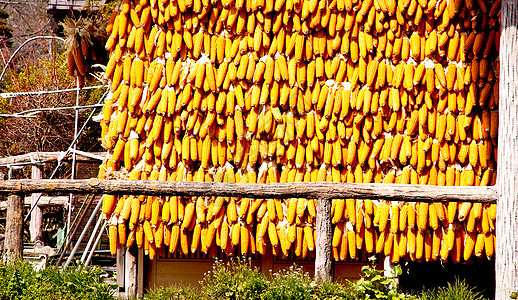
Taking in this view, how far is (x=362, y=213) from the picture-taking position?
5.50 m

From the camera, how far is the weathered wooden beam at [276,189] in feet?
15.2

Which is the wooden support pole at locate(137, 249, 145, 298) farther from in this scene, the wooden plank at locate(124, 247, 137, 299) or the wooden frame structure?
the wooden frame structure

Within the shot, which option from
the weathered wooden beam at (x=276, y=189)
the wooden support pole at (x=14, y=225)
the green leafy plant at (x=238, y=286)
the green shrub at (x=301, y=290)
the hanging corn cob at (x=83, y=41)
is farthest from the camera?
the hanging corn cob at (x=83, y=41)

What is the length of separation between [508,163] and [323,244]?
1556 mm

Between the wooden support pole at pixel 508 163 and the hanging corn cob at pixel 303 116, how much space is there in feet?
1.90

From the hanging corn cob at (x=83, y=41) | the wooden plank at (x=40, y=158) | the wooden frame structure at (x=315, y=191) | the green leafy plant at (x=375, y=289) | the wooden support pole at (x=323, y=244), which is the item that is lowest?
the green leafy plant at (x=375, y=289)

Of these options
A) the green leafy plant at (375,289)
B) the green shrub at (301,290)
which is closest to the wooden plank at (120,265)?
the green shrub at (301,290)

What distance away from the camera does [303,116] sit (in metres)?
5.66

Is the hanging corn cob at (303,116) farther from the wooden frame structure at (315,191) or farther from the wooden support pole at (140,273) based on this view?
the wooden frame structure at (315,191)

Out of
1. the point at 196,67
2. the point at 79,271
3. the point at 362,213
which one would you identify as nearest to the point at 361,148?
the point at 362,213

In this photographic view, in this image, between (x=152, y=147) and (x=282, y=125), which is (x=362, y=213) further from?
(x=152, y=147)

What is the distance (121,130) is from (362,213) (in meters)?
2.42

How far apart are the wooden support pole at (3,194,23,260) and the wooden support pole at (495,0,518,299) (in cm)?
393

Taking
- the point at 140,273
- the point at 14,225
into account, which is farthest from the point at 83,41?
the point at 140,273
